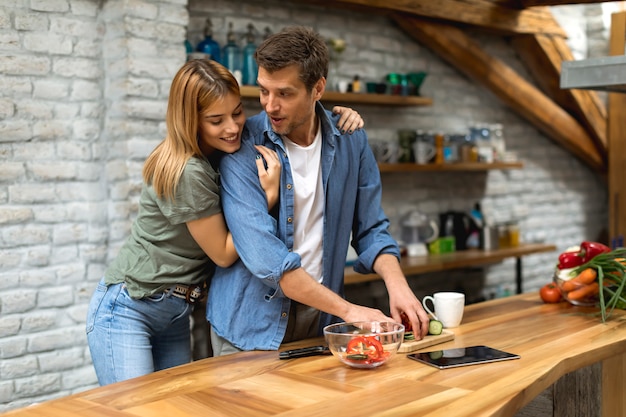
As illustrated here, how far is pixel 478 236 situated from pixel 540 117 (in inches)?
47.1

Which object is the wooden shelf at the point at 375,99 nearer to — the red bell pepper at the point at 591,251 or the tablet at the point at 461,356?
the red bell pepper at the point at 591,251

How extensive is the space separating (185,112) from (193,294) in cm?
61

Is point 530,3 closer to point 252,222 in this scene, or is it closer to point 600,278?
point 600,278

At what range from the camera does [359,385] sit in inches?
74.6

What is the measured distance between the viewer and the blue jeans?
2432 millimetres

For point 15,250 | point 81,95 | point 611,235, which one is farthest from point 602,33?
point 15,250

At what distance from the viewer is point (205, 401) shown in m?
1.79

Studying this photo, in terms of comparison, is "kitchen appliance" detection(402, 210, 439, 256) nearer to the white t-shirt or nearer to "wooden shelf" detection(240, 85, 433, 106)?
"wooden shelf" detection(240, 85, 433, 106)

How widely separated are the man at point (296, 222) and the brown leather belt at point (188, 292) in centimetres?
7

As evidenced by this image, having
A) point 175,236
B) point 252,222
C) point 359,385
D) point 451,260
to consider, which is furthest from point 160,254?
point 451,260

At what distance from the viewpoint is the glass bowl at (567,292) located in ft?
9.34

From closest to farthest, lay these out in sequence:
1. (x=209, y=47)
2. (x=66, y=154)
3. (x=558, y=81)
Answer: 1. (x=66, y=154)
2. (x=209, y=47)
3. (x=558, y=81)

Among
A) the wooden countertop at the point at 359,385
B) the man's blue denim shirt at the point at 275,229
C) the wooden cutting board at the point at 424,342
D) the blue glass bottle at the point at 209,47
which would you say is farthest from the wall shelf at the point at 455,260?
the wooden countertop at the point at 359,385

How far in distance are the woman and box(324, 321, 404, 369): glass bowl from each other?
48 centimetres
